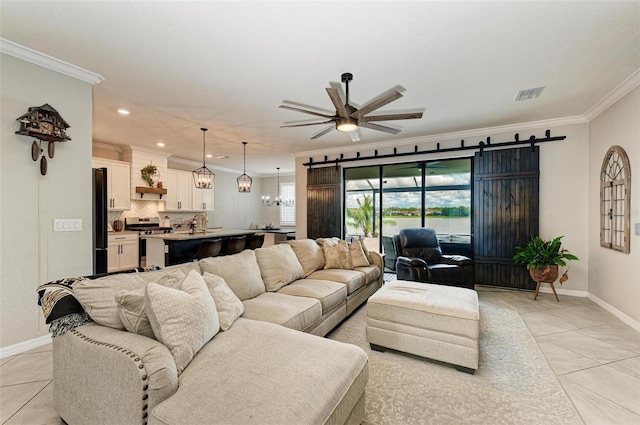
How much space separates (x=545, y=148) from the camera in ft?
14.9

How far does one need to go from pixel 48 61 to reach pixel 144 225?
4569 mm

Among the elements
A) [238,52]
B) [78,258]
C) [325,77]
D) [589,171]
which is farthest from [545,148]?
[78,258]

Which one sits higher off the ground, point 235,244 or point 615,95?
point 615,95

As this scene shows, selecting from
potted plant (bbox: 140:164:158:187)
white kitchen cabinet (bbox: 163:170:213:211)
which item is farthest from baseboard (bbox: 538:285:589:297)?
potted plant (bbox: 140:164:158:187)

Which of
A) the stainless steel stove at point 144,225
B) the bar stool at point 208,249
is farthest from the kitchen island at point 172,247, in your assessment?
the stainless steel stove at point 144,225

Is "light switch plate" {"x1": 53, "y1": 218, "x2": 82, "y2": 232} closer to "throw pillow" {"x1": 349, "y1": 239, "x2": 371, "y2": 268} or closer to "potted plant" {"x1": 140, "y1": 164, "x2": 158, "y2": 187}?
"throw pillow" {"x1": 349, "y1": 239, "x2": 371, "y2": 268}

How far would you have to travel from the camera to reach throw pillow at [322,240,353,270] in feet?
13.0

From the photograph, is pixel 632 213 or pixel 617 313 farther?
pixel 617 313

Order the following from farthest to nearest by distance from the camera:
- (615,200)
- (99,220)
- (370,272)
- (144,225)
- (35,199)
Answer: (144,225)
(370,272)
(615,200)
(99,220)
(35,199)

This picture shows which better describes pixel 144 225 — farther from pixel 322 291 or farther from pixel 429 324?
pixel 429 324

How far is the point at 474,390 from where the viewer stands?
2.05 meters

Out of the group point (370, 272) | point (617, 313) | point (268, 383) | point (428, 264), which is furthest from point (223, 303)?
point (617, 313)

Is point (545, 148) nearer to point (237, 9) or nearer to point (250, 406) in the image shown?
point (237, 9)

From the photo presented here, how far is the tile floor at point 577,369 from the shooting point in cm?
183
